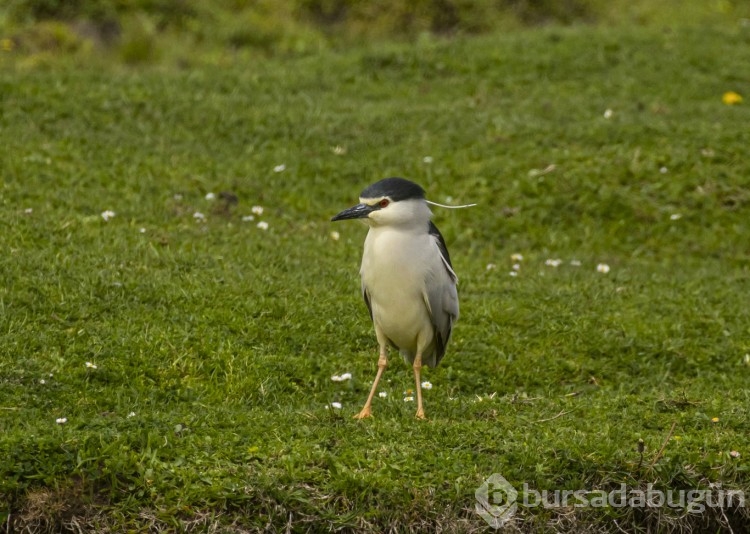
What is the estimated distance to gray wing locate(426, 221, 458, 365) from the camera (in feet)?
22.9

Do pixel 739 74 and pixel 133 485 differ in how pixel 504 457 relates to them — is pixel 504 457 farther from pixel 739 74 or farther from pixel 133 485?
pixel 739 74

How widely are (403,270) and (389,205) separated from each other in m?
0.43

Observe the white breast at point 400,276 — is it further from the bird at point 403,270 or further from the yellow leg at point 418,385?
the yellow leg at point 418,385

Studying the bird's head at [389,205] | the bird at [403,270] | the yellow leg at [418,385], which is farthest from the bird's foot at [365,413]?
the bird's head at [389,205]

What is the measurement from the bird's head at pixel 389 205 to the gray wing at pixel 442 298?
0.35 metres

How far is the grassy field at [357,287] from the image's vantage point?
19.9ft

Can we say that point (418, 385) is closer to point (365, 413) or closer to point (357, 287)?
point (365, 413)

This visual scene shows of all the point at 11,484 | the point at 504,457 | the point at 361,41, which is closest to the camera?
the point at 11,484

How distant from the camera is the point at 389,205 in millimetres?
6727

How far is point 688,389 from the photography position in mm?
7863

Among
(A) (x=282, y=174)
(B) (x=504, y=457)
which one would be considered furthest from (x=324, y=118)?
(B) (x=504, y=457)

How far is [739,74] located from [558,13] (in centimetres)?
398

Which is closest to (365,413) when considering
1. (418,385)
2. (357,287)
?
(418,385)

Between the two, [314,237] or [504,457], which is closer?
[504,457]
